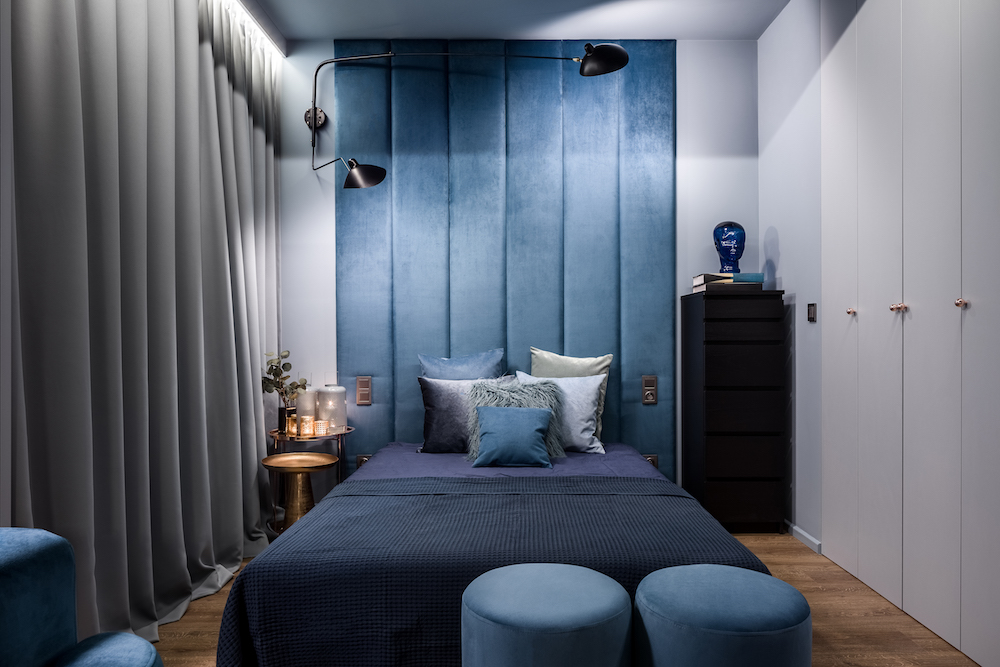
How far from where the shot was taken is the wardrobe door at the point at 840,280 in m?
2.72

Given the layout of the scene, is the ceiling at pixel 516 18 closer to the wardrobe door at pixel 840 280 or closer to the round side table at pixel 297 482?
the wardrobe door at pixel 840 280

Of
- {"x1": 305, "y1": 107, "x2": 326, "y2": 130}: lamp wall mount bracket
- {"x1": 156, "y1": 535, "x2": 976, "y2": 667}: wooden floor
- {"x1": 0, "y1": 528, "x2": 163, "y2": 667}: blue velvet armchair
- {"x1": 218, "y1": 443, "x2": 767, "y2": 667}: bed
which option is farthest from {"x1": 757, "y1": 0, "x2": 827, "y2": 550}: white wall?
{"x1": 0, "y1": 528, "x2": 163, "y2": 667}: blue velvet armchair

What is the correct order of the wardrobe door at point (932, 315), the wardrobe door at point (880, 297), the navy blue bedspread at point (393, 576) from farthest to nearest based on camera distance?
1. the wardrobe door at point (880, 297)
2. the wardrobe door at point (932, 315)
3. the navy blue bedspread at point (393, 576)

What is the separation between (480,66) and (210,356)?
226 cm

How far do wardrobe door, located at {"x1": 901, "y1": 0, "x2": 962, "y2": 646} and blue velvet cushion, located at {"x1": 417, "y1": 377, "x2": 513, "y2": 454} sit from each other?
182 centimetres

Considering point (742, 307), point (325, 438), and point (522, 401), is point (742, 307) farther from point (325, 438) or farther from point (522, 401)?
point (325, 438)

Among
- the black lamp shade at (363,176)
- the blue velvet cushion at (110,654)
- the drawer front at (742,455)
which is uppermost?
the black lamp shade at (363,176)

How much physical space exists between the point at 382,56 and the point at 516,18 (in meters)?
0.82

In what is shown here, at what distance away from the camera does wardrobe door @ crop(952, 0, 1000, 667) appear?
1904 millimetres

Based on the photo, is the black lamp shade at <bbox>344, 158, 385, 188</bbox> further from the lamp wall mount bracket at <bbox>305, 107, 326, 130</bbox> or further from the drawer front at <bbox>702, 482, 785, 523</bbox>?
the drawer front at <bbox>702, 482, 785, 523</bbox>

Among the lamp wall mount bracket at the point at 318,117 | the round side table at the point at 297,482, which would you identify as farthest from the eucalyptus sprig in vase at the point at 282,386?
the lamp wall mount bracket at the point at 318,117

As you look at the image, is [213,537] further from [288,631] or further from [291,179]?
[291,179]

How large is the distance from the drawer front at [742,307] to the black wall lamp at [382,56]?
1300mm

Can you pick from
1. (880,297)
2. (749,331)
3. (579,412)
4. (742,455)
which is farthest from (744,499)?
(880,297)
